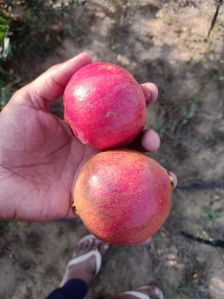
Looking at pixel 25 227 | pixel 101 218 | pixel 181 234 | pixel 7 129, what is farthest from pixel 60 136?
pixel 181 234

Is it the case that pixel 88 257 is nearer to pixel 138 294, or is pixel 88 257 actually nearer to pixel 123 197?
pixel 138 294

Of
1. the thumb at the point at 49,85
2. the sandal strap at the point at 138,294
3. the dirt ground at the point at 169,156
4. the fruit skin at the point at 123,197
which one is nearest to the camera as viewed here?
the fruit skin at the point at 123,197

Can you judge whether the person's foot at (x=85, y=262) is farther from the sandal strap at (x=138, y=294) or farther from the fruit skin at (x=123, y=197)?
the fruit skin at (x=123, y=197)

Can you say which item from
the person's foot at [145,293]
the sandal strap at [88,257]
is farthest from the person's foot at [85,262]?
the person's foot at [145,293]

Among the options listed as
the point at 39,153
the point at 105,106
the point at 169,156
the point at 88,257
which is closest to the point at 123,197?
the point at 105,106

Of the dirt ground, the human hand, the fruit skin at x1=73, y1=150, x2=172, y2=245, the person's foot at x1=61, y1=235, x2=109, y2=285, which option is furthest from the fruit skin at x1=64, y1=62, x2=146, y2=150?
the person's foot at x1=61, y1=235, x2=109, y2=285
